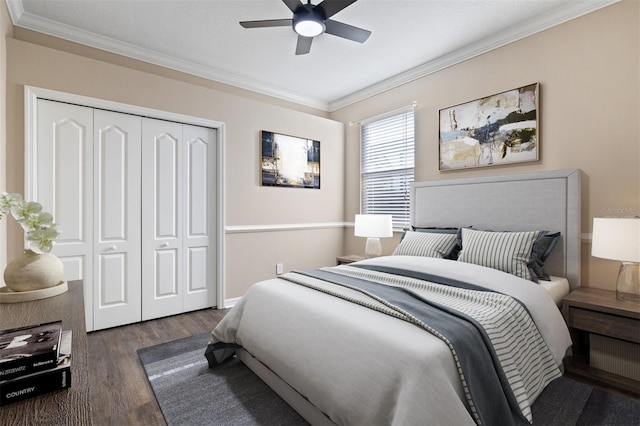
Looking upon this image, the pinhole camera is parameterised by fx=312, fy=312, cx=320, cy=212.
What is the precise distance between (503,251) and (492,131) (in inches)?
50.0

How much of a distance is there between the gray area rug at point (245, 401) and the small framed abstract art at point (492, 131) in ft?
6.11

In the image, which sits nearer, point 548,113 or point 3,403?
point 3,403

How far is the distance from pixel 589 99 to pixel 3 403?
3.64m

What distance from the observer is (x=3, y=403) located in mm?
709

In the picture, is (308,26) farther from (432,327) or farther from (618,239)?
(618,239)

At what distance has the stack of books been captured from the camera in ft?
2.38

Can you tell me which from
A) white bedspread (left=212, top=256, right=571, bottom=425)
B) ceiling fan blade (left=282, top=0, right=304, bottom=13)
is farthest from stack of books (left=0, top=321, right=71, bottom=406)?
ceiling fan blade (left=282, top=0, right=304, bottom=13)

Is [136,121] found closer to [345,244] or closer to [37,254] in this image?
[37,254]

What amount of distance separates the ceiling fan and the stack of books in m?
2.23

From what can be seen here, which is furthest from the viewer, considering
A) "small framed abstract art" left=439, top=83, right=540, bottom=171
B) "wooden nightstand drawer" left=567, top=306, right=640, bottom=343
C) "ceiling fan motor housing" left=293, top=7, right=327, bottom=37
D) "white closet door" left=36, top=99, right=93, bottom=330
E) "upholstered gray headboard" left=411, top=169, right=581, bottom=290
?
"small framed abstract art" left=439, top=83, right=540, bottom=171

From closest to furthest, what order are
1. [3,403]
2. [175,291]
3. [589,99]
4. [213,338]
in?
[3,403] < [213,338] < [589,99] < [175,291]

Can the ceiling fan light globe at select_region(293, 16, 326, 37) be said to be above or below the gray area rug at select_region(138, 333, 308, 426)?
above

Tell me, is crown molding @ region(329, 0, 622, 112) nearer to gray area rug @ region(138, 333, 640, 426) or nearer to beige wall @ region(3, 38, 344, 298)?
beige wall @ region(3, 38, 344, 298)

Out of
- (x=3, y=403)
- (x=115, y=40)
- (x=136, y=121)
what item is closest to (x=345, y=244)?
(x=136, y=121)
